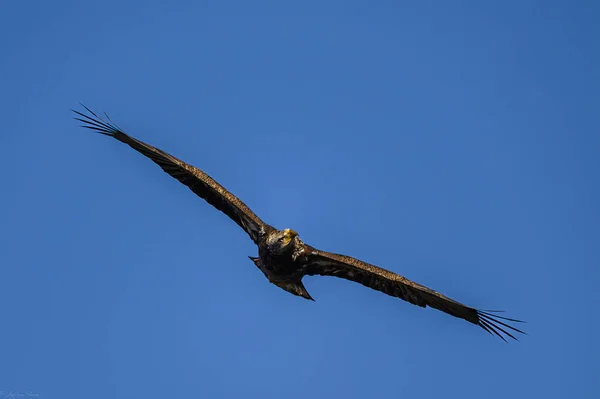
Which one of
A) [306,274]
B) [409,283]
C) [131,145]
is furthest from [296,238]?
[131,145]

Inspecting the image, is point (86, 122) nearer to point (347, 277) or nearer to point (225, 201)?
point (225, 201)

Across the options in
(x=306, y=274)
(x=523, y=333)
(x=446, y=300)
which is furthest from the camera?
(x=306, y=274)

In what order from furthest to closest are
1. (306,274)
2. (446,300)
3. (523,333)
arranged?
(306,274) < (446,300) < (523,333)

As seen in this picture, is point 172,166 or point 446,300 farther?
point 172,166
